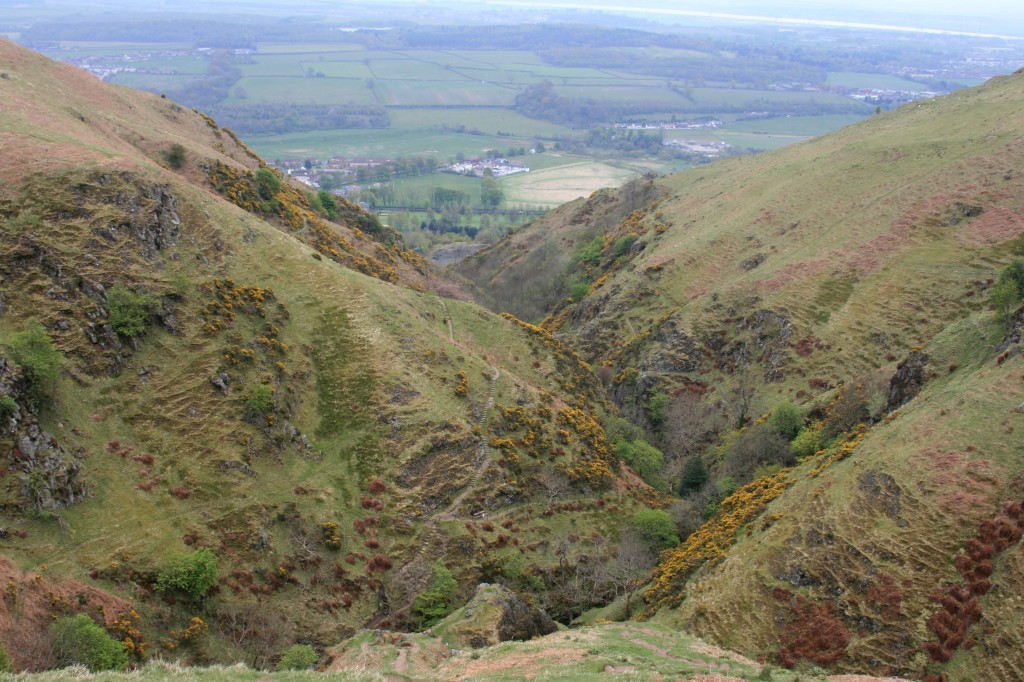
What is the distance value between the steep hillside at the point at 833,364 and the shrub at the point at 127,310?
138 ft

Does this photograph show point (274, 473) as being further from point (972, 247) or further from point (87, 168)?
point (972, 247)

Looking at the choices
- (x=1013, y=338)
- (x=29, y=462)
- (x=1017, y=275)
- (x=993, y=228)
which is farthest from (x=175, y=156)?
(x=993, y=228)

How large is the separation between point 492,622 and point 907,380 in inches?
1514

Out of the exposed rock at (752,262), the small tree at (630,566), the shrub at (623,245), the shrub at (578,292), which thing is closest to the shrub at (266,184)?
the shrub at (578,292)

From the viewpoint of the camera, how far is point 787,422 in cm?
6581

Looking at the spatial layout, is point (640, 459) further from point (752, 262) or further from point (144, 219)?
point (144, 219)

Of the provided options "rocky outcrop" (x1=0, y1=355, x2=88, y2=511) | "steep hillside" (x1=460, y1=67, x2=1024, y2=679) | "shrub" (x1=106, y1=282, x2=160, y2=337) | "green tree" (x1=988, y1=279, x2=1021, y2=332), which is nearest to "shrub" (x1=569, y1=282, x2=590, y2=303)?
"steep hillside" (x1=460, y1=67, x2=1024, y2=679)

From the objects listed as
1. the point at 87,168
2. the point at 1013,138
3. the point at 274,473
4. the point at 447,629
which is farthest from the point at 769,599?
the point at 1013,138

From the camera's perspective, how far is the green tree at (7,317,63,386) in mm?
42656

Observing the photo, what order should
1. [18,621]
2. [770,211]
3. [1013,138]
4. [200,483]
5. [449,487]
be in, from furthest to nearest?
[770,211] < [1013,138] < [449,487] < [200,483] < [18,621]

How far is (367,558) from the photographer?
49125mm

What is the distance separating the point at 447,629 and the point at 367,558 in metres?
10.3

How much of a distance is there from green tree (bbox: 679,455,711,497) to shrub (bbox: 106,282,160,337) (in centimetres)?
4913

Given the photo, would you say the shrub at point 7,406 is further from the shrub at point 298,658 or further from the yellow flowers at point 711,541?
the yellow flowers at point 711,541
